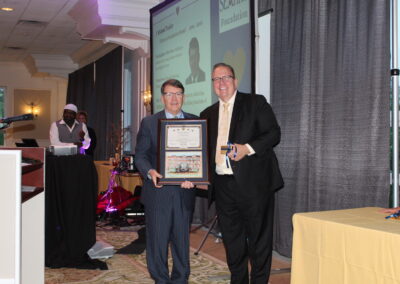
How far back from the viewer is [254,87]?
12.3 feet

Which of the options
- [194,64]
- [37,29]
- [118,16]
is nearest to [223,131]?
[194,64]

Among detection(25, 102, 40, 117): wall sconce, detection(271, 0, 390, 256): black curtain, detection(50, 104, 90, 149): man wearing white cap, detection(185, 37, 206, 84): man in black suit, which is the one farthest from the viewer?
detection(25, 102, 40, 117): wall sconce

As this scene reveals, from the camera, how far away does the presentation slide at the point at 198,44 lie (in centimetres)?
404

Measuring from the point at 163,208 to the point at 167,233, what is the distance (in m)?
0.17

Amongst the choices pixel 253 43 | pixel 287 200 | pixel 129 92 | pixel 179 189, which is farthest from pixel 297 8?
pixel 129 92

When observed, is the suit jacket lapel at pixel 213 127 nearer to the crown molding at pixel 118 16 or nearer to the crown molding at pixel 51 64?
the crown molding at pixel 118 16

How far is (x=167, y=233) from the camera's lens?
10.6 feet

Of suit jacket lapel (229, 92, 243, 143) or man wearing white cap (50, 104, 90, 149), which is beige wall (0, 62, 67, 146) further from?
suit jacket lapel (229, 92, 243, 143)

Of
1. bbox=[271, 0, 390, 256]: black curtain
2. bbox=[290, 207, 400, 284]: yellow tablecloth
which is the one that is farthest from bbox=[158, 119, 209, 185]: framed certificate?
bbox=[271, 0, 390, 256]: black curtain

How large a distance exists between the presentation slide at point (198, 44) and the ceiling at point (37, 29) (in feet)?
10.7

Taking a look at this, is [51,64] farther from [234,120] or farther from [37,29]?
[234,120]

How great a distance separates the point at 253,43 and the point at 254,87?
362mm

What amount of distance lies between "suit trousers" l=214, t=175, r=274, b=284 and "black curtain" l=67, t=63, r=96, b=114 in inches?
353

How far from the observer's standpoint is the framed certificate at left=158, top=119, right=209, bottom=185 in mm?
3088
